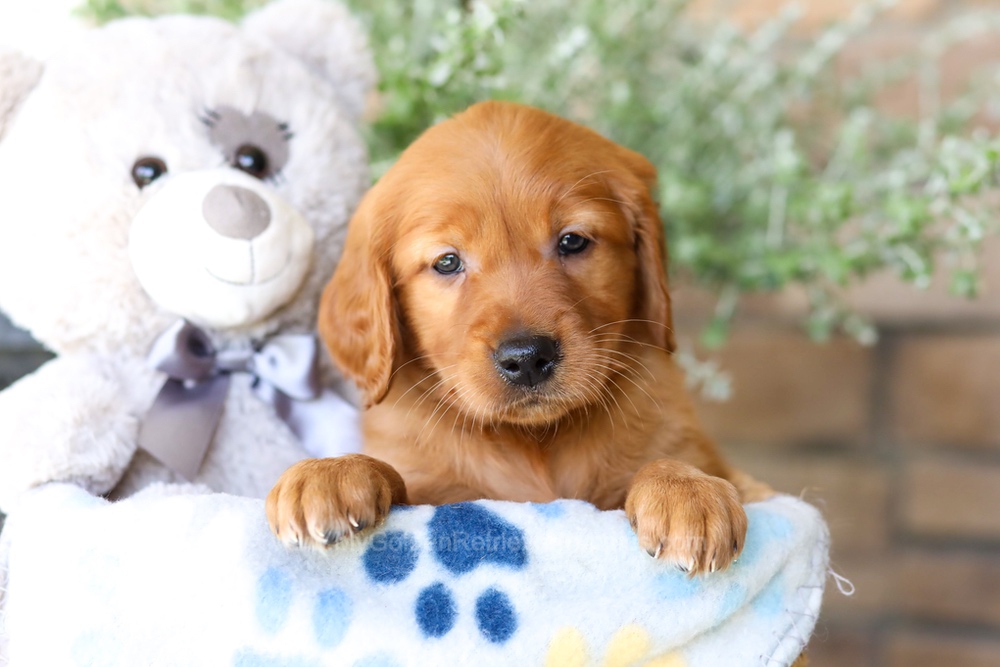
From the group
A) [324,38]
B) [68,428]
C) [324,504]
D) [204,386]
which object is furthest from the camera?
[324,38]

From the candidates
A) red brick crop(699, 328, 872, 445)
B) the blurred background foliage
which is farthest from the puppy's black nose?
red brick crop(699, 328, 872, 445)

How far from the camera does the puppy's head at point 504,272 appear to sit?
1373mm

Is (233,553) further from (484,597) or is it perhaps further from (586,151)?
(586,151)

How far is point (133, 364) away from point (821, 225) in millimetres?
1500

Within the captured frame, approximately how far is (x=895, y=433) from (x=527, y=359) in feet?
6.98

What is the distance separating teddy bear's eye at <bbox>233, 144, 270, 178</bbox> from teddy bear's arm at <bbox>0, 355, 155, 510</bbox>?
0.41 metres

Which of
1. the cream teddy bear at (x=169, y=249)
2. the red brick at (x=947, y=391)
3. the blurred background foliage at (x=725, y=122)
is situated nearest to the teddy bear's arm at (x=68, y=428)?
the cream teddy bear at (x=169, y=249)

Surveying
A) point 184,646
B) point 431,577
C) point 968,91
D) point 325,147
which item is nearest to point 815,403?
point 968,91

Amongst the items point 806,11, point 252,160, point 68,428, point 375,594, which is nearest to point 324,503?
point 375,594

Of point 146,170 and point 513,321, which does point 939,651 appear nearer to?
point 513,321

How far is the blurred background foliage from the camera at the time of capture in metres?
1.92

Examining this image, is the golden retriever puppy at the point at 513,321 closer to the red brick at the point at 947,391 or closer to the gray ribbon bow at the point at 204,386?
the gray ribbon bow at the point at 204,386

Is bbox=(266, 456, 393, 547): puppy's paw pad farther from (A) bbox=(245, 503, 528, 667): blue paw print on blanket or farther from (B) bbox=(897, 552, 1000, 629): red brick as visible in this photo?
(B) bbox=(897, 552, 1000, 629): red brick

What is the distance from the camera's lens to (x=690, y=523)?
1149 millimetres
